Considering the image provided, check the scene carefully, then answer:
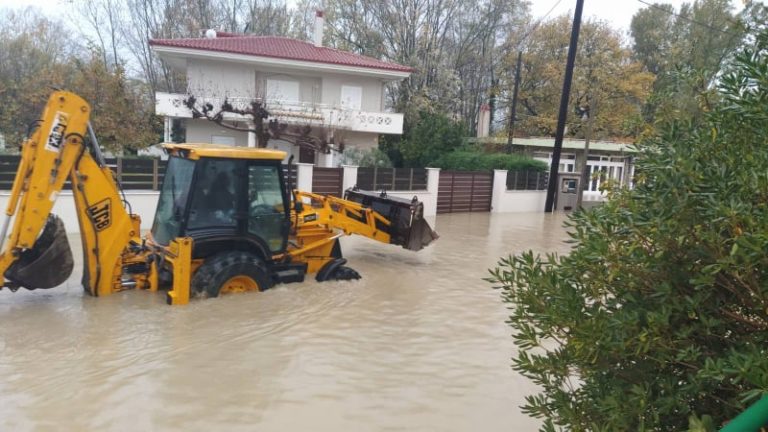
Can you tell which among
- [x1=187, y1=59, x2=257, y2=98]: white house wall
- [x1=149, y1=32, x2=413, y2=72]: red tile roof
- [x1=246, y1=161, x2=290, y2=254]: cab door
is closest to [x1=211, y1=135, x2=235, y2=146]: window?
[x1=187, y1=59, x2=257, y2=98]: white house wall

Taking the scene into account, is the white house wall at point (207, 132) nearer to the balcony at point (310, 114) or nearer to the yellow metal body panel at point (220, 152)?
the balcony at point (310, 114)

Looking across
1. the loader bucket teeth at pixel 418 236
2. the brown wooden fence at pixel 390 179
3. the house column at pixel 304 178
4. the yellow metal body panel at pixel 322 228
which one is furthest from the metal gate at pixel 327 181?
the loader bucket teeth at pixel 418 236

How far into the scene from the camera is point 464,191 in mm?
20844

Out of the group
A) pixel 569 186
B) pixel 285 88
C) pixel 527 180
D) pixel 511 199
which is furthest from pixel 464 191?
pixel 285 88

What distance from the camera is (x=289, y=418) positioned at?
4.77 m

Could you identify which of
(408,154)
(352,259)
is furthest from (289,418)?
(408,154)

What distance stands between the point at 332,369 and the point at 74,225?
30.5ft

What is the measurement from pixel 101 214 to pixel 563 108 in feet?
57.7

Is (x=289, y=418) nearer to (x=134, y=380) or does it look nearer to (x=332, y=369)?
(x=332, y=369)

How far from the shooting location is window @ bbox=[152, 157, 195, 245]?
304 inches

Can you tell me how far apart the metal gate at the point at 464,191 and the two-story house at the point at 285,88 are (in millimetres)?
4178

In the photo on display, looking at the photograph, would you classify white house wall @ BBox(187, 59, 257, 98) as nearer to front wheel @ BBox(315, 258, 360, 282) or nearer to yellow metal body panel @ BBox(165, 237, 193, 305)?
front wheel @ BBox(315, 258, 360, 282)

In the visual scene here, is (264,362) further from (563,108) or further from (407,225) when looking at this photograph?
(563,108)

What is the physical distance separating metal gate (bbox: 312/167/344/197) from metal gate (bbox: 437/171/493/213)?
14.9 ft
